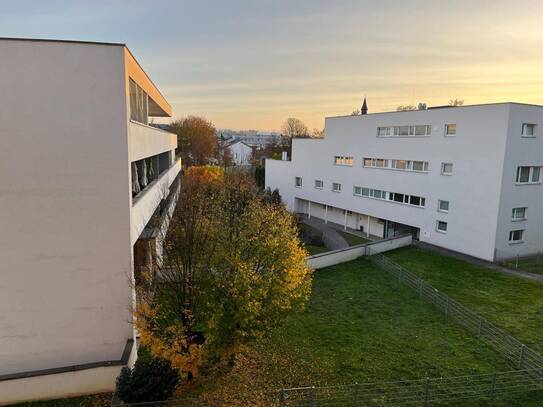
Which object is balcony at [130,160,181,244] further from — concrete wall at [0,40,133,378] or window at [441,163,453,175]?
window at [441,163,453,175]

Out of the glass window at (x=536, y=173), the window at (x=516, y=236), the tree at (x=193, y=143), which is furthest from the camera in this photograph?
the tree at (x=193, y=143)

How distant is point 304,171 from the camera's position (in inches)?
1631

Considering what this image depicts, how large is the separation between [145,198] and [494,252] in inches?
819

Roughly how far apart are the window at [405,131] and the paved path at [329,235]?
371 inches

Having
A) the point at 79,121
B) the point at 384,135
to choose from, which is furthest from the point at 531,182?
the point at 79,121

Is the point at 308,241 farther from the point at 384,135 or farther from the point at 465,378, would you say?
the point at 465,378

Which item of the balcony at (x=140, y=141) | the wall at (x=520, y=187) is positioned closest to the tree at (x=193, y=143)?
the balcony at (x=140, y=141)

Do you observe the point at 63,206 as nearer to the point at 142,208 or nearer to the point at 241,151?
the point at 142,208

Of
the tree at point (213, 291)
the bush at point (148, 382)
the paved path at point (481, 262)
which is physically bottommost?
the paved path at point (481, 262)

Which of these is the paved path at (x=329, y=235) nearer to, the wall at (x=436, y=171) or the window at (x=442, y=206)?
the wall at (x=436, y=171)

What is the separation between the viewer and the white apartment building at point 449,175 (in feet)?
77.3

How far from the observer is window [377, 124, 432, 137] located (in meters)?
27.8

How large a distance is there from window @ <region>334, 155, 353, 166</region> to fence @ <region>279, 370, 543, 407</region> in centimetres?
2481

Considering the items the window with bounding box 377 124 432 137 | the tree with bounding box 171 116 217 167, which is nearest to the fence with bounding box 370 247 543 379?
the window with bounding box 377 124 432 137
